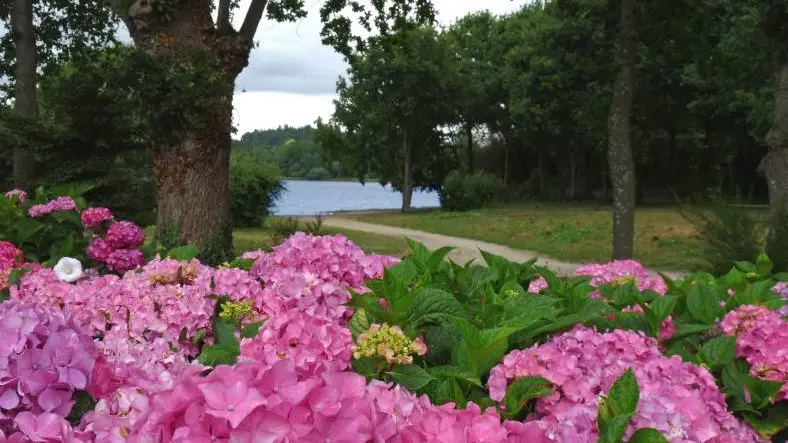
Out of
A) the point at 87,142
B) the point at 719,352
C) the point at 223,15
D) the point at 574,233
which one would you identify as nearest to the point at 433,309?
the point at 719,352

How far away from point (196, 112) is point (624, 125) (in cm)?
680

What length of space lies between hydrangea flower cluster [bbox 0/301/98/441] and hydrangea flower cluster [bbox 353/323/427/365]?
63 cm

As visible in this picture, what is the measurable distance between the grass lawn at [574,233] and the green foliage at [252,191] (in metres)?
4.89

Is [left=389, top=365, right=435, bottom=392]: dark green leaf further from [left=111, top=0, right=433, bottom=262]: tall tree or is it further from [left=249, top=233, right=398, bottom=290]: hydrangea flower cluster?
[left=111, top=0, right=433, bottom=262]: tall tree

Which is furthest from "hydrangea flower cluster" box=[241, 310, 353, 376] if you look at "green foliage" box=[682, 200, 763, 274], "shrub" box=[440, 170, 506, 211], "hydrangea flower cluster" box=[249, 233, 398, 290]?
"shrub" box=[440, 170, 506, 211]

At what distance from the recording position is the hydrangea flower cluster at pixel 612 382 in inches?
59.7

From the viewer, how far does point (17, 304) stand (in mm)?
1700

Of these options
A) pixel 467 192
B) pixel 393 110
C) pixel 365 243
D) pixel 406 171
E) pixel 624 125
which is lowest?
pixel 365 243

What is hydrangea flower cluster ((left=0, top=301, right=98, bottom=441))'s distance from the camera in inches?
56.5

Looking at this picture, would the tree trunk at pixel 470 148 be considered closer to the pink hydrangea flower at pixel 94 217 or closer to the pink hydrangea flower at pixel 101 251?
the pink hydrangea flower at pixel 94 217

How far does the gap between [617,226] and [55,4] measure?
43.8ft

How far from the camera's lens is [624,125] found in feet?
37.9

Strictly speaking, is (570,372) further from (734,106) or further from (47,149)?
(734,106)

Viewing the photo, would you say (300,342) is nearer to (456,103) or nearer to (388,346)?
(388,346)
